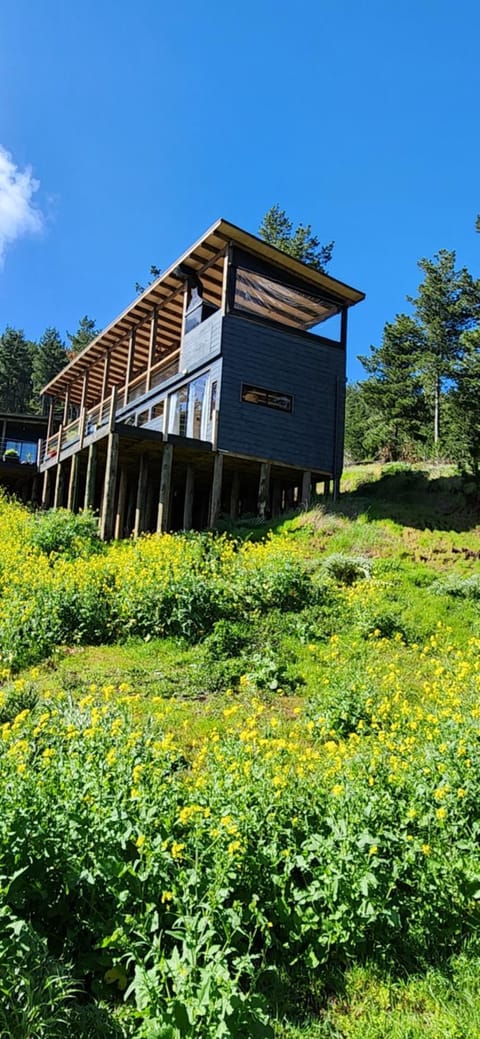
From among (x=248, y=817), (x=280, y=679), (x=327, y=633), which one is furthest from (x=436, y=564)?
(x=248, y=817)

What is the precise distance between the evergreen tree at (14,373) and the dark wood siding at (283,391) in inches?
1732

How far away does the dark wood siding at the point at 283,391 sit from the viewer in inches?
677

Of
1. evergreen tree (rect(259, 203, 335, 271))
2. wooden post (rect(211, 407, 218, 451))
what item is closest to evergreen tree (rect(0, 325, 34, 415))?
evergreen tree (rect(259, 203, 335, 271))

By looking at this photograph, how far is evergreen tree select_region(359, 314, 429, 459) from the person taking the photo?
34906mm

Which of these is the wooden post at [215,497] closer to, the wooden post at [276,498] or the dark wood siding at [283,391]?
the dark wood siding at [283,391]

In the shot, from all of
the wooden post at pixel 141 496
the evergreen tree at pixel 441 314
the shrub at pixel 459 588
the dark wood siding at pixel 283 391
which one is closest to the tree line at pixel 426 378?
the evergreen tree at pixel 441 314

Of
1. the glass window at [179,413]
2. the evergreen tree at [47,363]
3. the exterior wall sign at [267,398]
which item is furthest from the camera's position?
the evergreen tree at [47,363]

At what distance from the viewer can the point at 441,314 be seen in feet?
128

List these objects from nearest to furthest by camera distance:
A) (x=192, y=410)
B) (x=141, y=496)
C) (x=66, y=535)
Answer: (x=66, y=535)
(x=141, y=496)
(x=192, y=410)

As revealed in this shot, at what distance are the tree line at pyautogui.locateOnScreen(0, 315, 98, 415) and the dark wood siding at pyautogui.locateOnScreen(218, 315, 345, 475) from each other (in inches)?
1618

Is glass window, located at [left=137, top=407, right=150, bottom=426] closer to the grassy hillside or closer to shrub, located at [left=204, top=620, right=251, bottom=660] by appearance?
shrub, located at [left=204, top=620, right=251, bottom=660]

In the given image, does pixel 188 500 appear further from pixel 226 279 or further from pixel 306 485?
pixel 226 279

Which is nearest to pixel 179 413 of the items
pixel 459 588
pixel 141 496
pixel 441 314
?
pixel 141 496

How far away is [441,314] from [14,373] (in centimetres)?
3765
